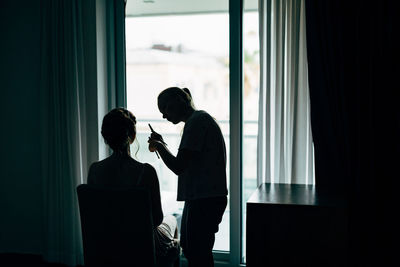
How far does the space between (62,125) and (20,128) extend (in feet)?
1.47

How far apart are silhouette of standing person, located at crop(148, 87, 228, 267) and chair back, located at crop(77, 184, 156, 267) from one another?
31 cm

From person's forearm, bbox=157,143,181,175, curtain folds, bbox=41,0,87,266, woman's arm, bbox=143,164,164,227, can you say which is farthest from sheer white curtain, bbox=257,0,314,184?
curtain folds, bbox=41,0,87,266

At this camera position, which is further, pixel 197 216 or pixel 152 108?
pixel 152 108

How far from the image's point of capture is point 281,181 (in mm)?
2879

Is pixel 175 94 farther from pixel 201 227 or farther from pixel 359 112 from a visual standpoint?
pixel 359 112

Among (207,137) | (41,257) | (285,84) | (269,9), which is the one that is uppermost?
(269,9)

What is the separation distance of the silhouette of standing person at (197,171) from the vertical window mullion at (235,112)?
0.79 metres

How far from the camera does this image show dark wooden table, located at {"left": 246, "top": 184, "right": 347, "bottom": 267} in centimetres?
212

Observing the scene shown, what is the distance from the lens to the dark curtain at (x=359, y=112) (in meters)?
2.52

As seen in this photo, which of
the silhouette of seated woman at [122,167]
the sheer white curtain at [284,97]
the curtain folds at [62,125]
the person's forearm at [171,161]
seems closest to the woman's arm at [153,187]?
the silhouette of seated woman at [122,167]

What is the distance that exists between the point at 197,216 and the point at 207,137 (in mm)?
422

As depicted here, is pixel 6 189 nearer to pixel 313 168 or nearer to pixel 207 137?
pixel 207 137

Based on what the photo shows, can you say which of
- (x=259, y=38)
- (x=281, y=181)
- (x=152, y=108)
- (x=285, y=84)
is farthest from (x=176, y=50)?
(x=281, y=181)

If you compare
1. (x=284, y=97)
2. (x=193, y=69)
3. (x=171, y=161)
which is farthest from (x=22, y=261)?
(x=284, y=97)
